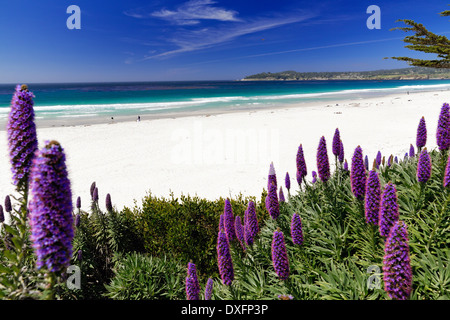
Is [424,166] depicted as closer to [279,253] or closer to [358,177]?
[358,177]

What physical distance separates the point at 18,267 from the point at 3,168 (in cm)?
1707

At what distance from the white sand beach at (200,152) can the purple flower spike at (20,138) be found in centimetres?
600

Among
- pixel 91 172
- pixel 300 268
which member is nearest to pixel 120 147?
pixel 91 172

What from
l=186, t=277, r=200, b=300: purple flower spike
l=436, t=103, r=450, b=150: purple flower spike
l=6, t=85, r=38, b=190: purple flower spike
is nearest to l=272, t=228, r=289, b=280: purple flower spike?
l=186, t=277, r=200, b=300: purple flower spike

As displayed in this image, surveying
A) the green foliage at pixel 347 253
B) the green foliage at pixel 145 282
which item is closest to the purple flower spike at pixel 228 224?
the green foliage at pixel 347 253

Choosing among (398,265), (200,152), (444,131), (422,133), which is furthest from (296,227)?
(200,152)

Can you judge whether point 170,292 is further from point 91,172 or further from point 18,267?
point 91,172

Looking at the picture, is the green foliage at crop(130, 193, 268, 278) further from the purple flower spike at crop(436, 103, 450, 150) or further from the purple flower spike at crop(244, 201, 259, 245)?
the purple flower spike at crop(436, 103, 450, 150)

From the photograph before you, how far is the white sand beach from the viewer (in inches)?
475

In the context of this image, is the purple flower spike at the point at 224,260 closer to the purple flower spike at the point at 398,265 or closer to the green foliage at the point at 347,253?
the green foliage at the point at 347,253

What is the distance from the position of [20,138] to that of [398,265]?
11.2ft

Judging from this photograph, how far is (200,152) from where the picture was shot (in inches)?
704

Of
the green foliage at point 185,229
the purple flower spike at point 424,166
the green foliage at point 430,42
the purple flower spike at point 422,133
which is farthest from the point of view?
the green foliage at point 430,42

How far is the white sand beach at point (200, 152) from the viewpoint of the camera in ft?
39.6
